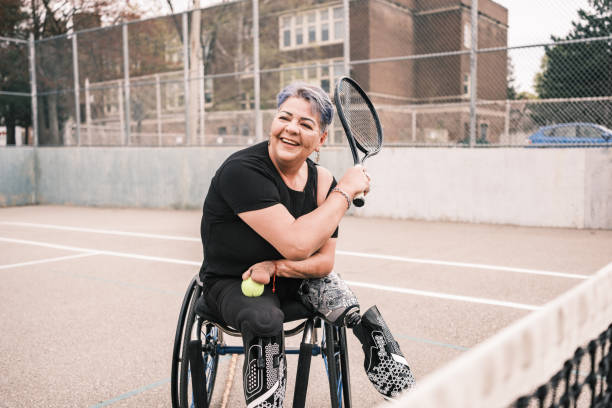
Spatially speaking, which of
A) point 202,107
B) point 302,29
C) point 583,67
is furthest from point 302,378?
point 302,29

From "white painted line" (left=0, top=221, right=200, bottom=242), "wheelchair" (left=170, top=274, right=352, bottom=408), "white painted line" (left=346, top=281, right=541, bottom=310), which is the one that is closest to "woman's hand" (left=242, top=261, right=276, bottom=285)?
"wheelchair" (left=170, top=274, right=352, bottom=408)

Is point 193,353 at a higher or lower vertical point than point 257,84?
lower

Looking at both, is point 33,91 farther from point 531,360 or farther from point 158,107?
point 531,360

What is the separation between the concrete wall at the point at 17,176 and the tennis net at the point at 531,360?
57.0 feet

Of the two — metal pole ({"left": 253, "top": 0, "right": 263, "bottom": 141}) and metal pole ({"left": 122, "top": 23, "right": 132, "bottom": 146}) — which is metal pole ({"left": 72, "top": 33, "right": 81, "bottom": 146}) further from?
metal pole ({"left": 253, "top": 0, "right": 263, "bottom": 141})

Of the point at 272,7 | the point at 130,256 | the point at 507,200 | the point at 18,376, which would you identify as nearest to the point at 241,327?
the point at 18,376

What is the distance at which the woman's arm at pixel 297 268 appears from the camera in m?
2.60

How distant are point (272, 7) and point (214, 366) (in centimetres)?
1768

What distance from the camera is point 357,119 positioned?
12.5 m

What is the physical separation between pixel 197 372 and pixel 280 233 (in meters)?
0.73

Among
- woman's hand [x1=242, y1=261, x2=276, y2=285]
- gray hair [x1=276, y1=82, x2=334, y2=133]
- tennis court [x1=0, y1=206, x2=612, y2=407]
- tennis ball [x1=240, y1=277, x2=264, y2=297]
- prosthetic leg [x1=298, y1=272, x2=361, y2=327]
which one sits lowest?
tennis court [x1=0, y1=206, x2=612, y2=407]

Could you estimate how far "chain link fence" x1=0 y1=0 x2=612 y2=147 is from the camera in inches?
439

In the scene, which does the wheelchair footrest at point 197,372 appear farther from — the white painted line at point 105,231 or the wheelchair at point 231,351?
the white painted line at point 105,231

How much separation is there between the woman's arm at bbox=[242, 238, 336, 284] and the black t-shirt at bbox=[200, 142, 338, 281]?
0.26 feet
